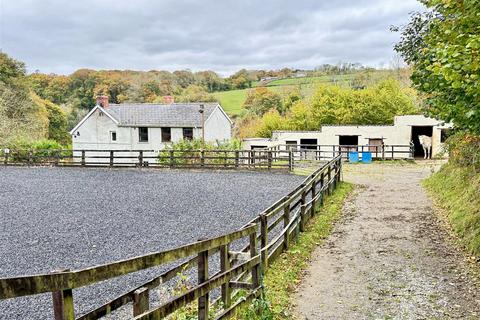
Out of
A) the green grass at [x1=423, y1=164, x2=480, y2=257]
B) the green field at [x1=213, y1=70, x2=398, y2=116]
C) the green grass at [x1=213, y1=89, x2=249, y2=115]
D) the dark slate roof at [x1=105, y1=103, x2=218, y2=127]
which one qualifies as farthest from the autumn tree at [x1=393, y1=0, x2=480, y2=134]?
the green grass at [x1=213, y1=89, x2=249, y2=115]

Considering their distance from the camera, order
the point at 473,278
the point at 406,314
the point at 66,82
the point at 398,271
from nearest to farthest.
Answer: the point at 406,314
the point at 473,278
the point at 398,271
the point at 66,82

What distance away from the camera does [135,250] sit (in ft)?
25.5

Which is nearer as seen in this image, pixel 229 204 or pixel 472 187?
pixel 472 187

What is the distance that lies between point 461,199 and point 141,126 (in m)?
26.0

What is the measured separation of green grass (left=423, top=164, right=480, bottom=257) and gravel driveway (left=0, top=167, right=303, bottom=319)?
4.67 meters

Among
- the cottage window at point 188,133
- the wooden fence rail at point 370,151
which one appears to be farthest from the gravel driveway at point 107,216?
the cottage window at point 188,133

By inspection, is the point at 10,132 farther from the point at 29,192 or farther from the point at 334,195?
the point at 334,195

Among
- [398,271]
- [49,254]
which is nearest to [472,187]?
[398,271]

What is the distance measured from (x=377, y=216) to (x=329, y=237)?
94.9 inches

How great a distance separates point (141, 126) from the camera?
104 feet

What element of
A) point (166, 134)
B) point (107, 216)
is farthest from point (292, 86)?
point (107, 216)

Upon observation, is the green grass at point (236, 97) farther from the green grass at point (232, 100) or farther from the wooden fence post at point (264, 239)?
the wooden fence post at point (264, 239)

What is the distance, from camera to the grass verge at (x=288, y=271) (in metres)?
4.21

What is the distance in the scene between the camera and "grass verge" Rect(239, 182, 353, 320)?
4.21 metres
